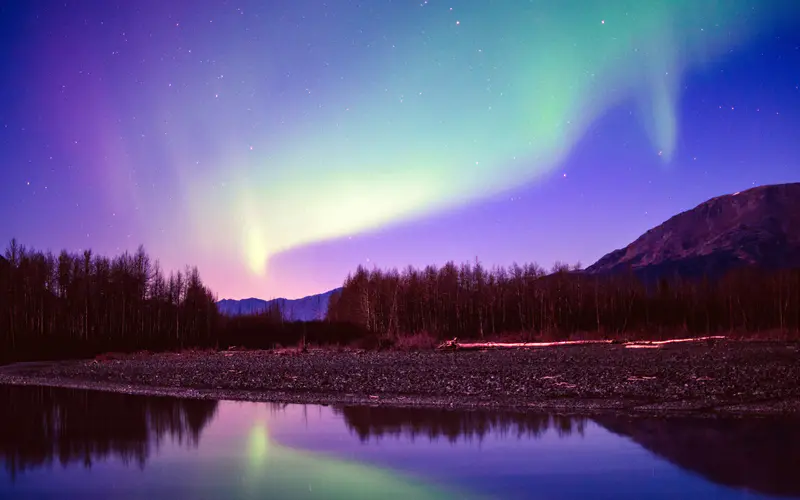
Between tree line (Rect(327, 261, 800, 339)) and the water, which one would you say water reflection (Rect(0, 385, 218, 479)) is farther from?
tree line (Rect(327, 261, 800, 339))

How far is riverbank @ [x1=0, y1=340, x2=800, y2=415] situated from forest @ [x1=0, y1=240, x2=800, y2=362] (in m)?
26.1

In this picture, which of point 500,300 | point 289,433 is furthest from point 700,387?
point 500,300

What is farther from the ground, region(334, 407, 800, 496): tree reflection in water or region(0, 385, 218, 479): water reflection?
region(0, 385, 218, 479): water reflection

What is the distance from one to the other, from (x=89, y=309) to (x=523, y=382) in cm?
7369

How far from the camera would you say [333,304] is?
13112 cm

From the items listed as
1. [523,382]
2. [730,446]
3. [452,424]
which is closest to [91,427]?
[452,424]

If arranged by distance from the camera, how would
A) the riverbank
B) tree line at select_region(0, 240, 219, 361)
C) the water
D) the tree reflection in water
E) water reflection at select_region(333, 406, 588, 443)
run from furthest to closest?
tree line at select_region(0, 240, 219, 361)
the riverbank
water reflection at select_region(333, 406, 588, 443)
the tree reflection in water
the water

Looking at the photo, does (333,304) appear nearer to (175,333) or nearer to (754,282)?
(175,333)

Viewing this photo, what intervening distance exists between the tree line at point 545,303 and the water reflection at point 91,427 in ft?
167

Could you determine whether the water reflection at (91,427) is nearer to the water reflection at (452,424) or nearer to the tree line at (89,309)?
the water reflection at (452,424)

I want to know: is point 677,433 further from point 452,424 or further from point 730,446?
point 452,424

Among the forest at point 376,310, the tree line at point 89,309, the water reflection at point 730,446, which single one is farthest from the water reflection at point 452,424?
the tree line at point 89,309

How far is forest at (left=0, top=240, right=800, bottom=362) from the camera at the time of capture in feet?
243

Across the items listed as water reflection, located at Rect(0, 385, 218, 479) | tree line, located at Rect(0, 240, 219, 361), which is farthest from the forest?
water reflection, located at Rect(0, 385, 218, 479)
